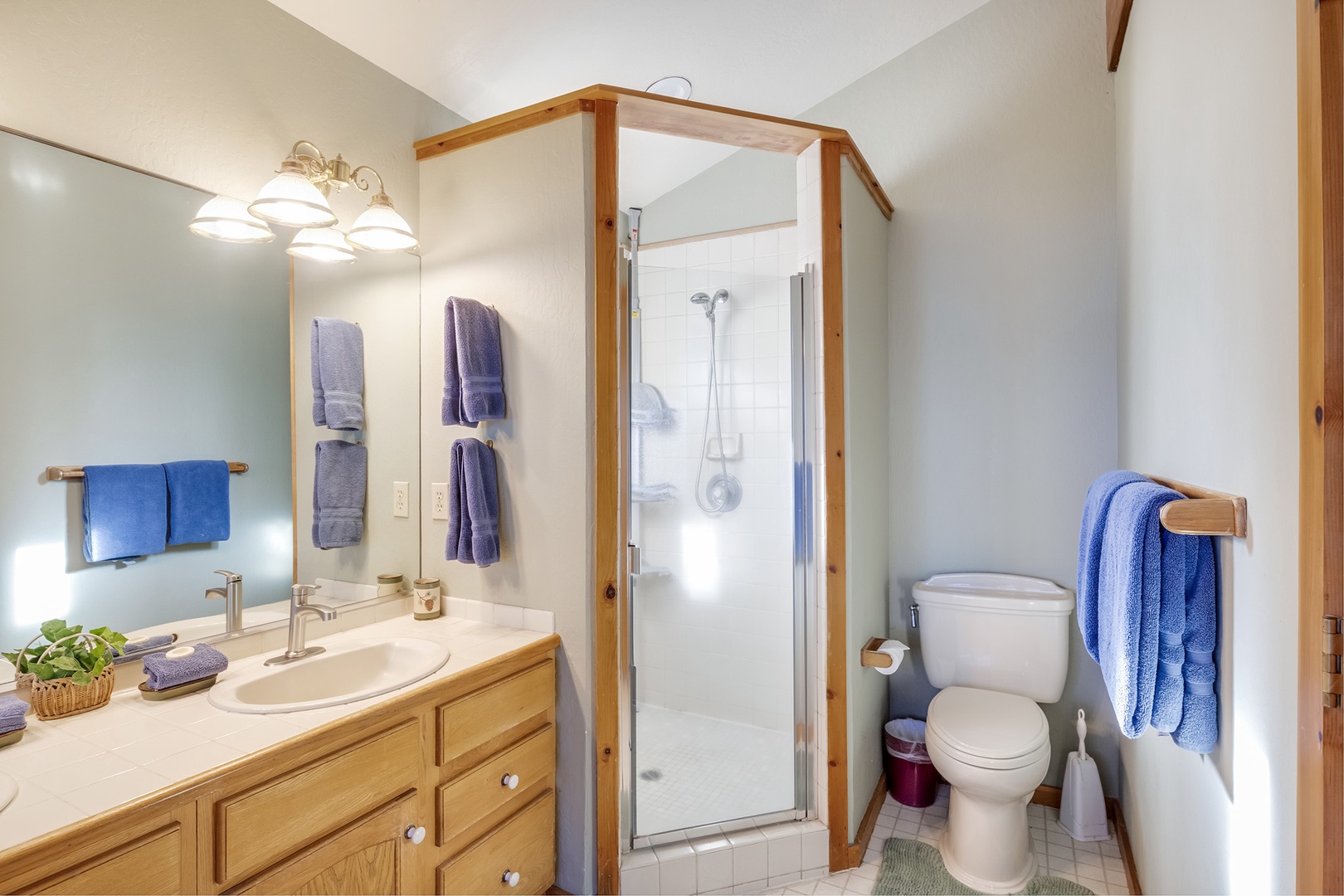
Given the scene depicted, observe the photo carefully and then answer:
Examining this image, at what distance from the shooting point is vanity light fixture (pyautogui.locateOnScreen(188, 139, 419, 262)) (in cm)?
159

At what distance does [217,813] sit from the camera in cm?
112

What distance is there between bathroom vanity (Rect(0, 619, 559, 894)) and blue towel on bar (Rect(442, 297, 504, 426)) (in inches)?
24.5

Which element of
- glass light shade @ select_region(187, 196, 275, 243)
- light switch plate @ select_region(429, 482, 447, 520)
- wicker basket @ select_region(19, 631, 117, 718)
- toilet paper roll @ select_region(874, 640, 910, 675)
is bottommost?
toilet paper roll @ select_region(874, 640, 910, 675)

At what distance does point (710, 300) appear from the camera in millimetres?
2082

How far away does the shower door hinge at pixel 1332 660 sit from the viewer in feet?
2.37

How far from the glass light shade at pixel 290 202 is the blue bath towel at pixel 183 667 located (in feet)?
3.26

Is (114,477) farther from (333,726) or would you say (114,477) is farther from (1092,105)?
(1092,105)

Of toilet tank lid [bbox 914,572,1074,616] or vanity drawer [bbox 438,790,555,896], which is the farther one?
toilet tank lid [bbox 914,572,1074,616]

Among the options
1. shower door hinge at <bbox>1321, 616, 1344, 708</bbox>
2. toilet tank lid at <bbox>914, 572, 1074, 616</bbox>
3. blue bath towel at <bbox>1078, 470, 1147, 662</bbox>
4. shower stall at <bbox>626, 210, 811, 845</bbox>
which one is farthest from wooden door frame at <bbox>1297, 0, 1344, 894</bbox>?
toilet tank lid at <bbox>914, 572, 1074, 616</bbox>

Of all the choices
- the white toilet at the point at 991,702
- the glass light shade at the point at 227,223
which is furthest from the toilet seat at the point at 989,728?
the glass light shade at the point at 227,223

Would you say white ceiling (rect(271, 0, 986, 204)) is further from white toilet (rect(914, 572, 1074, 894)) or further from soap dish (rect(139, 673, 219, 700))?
white toilet (rect(914, 572, 1074, 894))

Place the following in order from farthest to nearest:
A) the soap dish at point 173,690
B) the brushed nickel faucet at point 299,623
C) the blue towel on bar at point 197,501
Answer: the brushed nickel faucet at point 299,623, the blue towel on bar at point 197,501, the soap dish at point 173,690

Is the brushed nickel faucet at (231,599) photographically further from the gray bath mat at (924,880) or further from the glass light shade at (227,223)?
the gray bath mat at (924,880)

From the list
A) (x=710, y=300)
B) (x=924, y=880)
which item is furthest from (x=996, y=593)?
(x=710, y=300)
